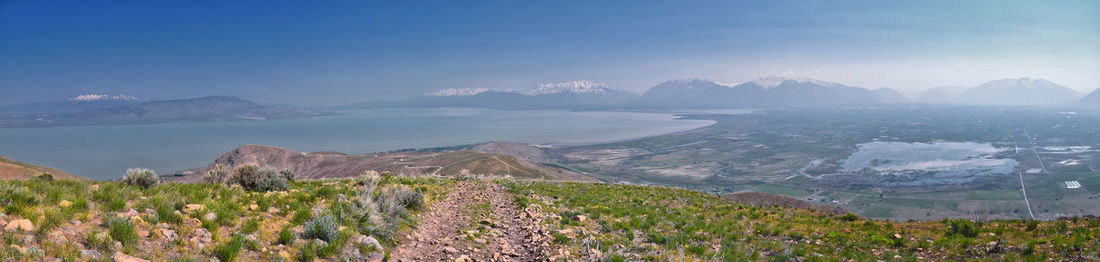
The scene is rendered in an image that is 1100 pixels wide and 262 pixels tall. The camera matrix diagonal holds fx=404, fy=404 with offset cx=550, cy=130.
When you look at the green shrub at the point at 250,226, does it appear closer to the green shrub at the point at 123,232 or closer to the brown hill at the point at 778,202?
the green shrub at the point at 123,232

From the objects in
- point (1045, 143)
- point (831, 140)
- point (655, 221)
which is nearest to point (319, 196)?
point (655, 221)

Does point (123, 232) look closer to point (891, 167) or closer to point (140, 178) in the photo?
point (140, 178)

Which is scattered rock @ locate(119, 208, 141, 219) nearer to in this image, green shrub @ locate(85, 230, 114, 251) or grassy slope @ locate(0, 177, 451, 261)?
grassy slope @ locate(0, 177, 451, 261)

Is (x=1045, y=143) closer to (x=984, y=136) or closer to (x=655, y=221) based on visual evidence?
(x=984, y=136)

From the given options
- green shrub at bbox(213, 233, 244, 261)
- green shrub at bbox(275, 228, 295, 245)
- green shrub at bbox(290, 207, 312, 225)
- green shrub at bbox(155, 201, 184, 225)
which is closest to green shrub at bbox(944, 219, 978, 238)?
green shrub at bbox(275, 228, 295, 245)

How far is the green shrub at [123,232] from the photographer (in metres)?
4.62

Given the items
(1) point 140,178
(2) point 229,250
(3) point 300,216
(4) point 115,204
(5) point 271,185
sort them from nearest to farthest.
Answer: (2) point 229,250, (4) point 115,204, (3) point 300,216, (1) point 140,178, (5) point 271,185

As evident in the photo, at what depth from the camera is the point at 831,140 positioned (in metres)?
172

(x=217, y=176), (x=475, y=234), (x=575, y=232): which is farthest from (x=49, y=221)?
(x=575, y=232)

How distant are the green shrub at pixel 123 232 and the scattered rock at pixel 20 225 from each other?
592 millimetres

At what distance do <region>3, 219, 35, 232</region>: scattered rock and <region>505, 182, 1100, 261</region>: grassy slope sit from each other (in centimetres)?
671

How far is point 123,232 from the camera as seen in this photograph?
184 inches

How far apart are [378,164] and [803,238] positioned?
79.0 meters

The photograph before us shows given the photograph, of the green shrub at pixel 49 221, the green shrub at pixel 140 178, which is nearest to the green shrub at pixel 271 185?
the green shrub at pixel 140 178
